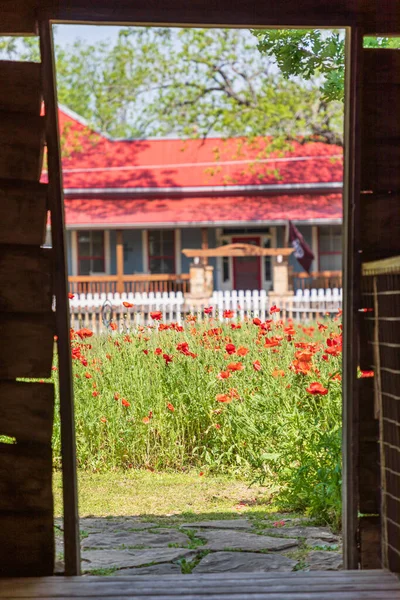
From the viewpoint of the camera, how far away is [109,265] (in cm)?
1722

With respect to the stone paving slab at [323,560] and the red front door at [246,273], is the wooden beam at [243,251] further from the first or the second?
the stone paving slab at [323,560]

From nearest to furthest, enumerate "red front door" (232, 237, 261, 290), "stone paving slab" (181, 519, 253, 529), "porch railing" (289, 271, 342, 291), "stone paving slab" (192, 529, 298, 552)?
"stone paving slab" (192, 529, 298, 552) → "stone paving slab" (181, 519, 253, 529) → "porch railing" (289, 271, 342, 291) → "red front door" (232, 237, 261, 290)

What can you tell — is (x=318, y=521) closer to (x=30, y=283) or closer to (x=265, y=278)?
(x=30, y=283)

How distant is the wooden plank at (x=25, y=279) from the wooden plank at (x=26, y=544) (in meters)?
0.72

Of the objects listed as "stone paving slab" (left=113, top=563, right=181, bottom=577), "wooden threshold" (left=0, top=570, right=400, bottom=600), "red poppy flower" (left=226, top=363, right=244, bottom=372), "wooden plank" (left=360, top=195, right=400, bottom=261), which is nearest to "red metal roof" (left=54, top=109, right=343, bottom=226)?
"red poppy flower" (left=226, top=363, right=244, bottom=372)

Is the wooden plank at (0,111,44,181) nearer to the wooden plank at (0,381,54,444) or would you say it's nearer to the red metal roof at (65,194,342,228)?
the wooden plank at (0,381,54,444)

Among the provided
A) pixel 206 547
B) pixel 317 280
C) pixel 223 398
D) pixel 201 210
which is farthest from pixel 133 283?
pixel 206 547

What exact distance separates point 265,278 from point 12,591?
45.7 feet

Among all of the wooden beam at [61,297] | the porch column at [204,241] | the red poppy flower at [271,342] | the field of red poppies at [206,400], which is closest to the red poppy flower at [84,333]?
the field of red poppies at [206,400]

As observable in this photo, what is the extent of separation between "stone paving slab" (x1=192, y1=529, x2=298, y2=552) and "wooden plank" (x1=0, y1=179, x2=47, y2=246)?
1759 mm

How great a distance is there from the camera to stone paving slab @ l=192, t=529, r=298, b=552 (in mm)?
3740

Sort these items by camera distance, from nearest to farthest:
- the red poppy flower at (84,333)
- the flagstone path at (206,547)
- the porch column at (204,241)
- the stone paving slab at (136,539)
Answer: the flagstone path at (206,547)
the stone paving slab at (136,539)
the red poppy flower at (84,333)
the porch column at (204,241)

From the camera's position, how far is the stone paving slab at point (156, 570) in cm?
333

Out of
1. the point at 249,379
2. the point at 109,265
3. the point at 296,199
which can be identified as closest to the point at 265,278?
the point at 296,199
